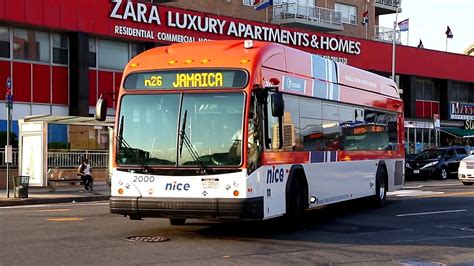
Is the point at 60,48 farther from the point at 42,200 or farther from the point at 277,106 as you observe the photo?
the point at 277,106

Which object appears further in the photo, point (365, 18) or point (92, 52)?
point (365, 18)

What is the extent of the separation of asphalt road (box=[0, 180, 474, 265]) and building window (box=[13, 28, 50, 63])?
15.4 m

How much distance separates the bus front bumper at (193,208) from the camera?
35.0ft

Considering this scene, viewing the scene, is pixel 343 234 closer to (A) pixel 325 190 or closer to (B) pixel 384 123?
(A) pixel 325 190

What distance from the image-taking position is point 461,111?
172ft

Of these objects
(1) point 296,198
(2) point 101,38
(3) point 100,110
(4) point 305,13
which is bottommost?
(1) point 296,198

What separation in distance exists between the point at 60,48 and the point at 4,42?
286 centimetres

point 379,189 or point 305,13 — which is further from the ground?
point 305,13

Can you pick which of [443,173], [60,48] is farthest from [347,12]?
[60,48]

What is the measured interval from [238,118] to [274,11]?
118 ft

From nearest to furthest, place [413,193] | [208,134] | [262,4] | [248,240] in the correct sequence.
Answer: [208,134] → [248,240] → [413,193] → [262,4]

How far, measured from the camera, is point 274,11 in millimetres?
45906

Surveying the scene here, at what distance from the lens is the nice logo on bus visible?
11500 mm

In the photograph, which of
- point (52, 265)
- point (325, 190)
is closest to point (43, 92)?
point (325, 190)
